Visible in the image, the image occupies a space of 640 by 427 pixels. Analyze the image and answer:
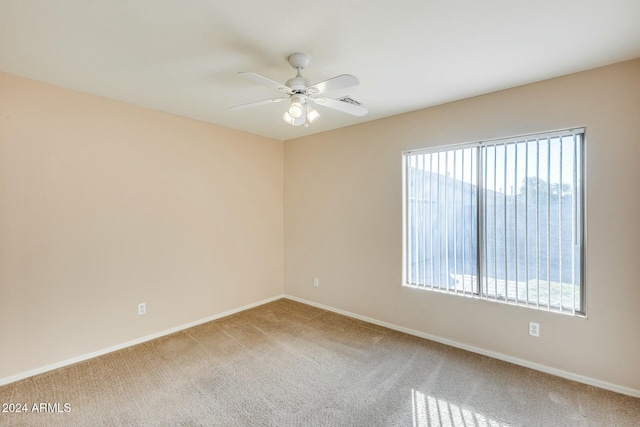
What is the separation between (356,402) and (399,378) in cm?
50

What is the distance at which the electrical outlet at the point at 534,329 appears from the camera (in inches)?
99.0

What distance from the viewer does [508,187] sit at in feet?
8.82

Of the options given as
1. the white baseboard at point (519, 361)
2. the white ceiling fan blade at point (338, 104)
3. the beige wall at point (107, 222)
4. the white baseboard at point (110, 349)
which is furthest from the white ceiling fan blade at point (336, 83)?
the white baseboard at point (110, 349)

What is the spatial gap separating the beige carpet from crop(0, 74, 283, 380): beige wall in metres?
0.40

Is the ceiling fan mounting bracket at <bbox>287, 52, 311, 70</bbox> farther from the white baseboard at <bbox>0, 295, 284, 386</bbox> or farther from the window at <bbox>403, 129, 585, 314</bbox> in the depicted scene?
the white baseboard at <bbox>0, 295, 284, 386</bbox>

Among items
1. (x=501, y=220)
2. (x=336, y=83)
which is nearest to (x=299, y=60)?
(x=336, y=83)

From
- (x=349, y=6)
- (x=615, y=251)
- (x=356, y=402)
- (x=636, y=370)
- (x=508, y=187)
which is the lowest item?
(x=356, y=402)

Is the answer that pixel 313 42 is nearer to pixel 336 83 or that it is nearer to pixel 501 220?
pixel 336 83

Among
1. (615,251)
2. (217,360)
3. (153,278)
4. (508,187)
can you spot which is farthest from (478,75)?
(153,278)

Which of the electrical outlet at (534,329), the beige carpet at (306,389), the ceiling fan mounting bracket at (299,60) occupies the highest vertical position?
the ceiling fan mounting bracket at (299,60)

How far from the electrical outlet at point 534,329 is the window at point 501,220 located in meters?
0.17

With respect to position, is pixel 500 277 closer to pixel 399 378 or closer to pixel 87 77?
pixel 399 378

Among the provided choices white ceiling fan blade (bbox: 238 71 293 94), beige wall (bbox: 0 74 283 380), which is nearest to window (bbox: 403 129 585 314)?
white ceiling fan blade (bbox: 238 71 293 94)

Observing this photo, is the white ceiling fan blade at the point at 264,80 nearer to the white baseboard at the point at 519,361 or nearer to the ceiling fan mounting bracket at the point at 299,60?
the ceiling fan mounting bracket at the point at 299,60
